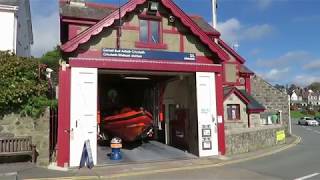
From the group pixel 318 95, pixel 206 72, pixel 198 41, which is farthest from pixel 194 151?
pixel 318 95

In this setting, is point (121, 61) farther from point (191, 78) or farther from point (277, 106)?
point (277, 106)

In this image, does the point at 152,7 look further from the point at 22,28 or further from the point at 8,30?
the point at 22,28

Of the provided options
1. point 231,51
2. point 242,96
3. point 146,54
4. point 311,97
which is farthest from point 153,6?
point 311,97

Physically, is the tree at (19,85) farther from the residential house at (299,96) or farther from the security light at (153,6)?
the residential house at (299,96)

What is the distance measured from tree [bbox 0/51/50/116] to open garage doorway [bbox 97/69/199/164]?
2.76 meters

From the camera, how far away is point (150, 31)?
1738 centimetres

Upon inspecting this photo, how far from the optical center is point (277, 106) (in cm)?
3716

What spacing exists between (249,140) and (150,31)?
305 inches

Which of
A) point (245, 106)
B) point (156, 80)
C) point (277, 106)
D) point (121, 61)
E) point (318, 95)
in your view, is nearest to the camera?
point (121, 61)

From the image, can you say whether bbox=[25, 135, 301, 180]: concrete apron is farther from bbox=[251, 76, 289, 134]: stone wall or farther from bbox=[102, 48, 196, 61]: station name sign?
bbox=[251, 76, 289, 134]: stone wall

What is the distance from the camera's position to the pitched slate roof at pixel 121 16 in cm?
1531

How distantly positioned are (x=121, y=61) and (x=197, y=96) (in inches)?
150

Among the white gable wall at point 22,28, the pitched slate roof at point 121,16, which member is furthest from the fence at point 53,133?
the white gable wall at point 22,28

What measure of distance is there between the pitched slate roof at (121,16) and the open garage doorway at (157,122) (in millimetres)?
1714
